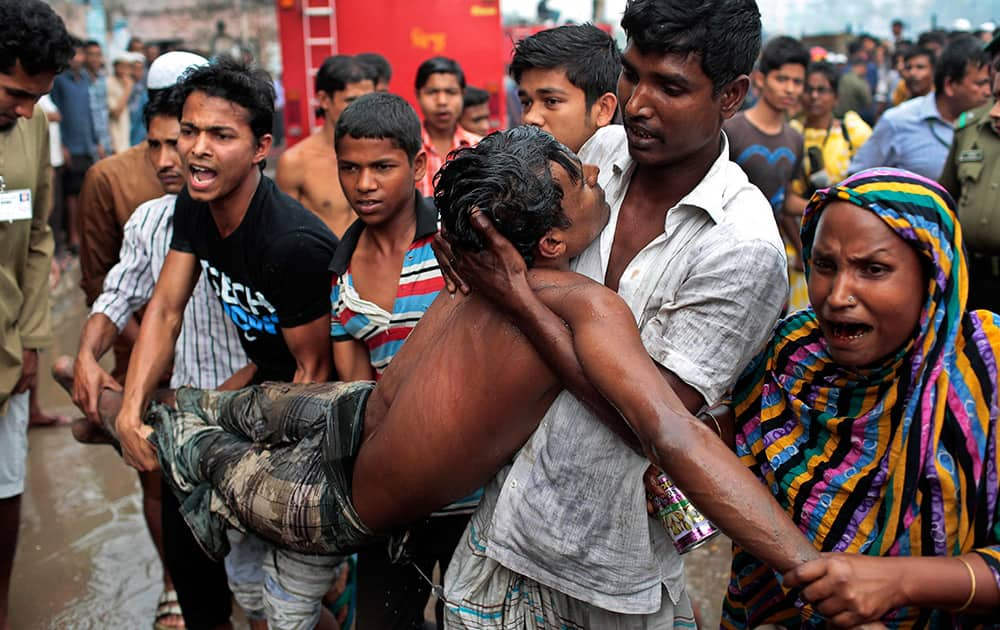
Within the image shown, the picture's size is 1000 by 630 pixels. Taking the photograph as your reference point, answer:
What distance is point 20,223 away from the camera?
3266 mm

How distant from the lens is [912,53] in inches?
307

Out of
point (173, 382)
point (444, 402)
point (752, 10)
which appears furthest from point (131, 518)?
point (752, 10)

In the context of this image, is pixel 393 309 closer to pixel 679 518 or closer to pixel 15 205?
pixel 679 518

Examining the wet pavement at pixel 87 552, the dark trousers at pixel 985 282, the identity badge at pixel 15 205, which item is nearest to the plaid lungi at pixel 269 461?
the identity badge at pixel 15 205

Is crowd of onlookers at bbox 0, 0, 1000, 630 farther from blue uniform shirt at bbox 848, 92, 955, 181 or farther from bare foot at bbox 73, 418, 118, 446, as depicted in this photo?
blue uniform shirt at bbox 848, 92, 955, 181

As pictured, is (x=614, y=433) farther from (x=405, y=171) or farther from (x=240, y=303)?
(x=240, y=303)

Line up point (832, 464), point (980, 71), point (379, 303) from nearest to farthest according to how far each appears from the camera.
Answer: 1. point (832, 464)
2. point (379, 303)
3. point (980, 71)

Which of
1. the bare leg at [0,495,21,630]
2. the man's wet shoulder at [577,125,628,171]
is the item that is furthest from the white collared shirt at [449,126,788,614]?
the bare leg at [0,495,21,630]

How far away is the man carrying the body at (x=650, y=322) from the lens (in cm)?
171

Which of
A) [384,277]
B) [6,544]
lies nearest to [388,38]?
[6,544]

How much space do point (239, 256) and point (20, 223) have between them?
1.15 metres

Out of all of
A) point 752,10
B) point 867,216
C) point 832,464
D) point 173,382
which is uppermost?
point 752,10

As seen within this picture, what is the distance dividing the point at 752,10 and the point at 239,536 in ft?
6.67

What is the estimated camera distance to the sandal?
11.3ft
